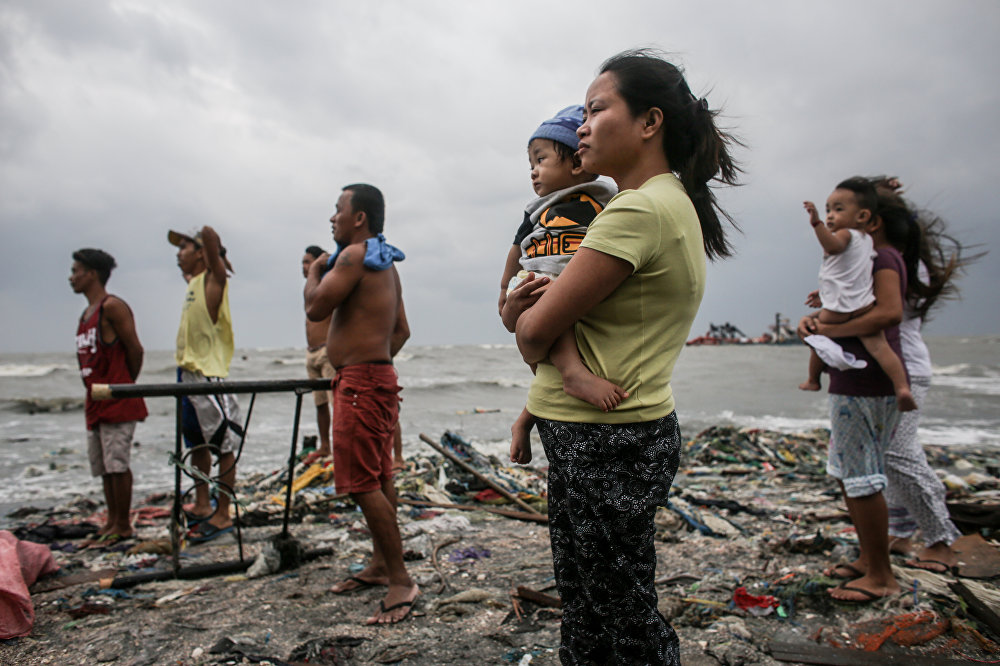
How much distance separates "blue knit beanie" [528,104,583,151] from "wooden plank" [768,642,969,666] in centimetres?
225

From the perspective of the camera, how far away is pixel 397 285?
3906 millimetres

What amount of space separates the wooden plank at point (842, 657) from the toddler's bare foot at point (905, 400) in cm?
112

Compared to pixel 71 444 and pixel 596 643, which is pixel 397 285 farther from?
pixel 71 444

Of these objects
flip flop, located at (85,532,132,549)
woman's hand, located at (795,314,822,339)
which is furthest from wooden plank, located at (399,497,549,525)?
woman's hand, located at (795,314,822,339)

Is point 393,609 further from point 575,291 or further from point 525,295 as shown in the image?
point 575,291

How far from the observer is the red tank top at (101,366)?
4.73 m

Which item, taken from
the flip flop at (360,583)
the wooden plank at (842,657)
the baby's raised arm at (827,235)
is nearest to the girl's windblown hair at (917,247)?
the baby's raised arm at (827,235)

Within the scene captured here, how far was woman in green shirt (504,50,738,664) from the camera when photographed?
1441 mm

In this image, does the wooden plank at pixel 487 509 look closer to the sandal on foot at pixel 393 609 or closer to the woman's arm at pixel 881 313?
the sandal on foot at pixel 393 609

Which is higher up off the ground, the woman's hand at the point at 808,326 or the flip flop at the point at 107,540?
the woman's hand at the point at 808,326

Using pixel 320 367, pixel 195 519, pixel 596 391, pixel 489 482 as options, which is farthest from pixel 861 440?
pixel 320 367

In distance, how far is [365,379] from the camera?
3309 millimetres

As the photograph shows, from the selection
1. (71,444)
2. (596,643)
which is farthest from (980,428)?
(71,444)

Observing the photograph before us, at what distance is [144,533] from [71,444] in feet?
21.8
